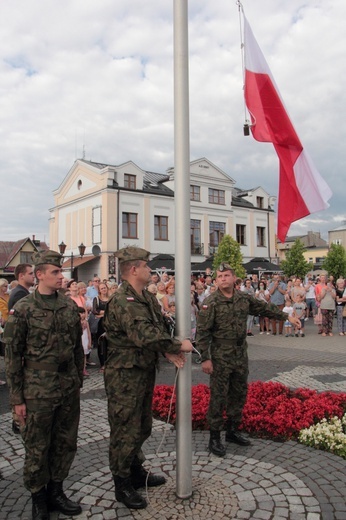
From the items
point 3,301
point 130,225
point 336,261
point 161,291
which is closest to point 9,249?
point 130,225

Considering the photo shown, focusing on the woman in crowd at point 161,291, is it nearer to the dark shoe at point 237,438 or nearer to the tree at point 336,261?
the dark shoe at point 237,438

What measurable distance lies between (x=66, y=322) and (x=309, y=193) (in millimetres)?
3613

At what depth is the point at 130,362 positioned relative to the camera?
3.68 meters

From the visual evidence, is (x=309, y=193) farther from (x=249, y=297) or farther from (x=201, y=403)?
(x=201, y=403)

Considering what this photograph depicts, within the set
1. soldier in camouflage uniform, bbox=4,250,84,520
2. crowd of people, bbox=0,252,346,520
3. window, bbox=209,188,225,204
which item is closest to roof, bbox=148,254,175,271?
window, bbox=209,188,225,204

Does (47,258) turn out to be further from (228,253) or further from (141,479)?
(228,253)

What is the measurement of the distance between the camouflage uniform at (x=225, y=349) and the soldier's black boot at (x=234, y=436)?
57 millimetres

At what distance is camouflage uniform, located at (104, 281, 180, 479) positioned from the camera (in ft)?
11.9

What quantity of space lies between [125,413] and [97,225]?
33.5m

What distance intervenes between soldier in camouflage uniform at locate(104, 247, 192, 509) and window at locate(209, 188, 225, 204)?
38315 mm

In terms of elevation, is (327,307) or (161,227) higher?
(161,227)

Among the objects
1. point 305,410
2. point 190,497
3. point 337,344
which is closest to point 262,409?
point 305,410

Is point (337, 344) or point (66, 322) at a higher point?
point (66, 322)

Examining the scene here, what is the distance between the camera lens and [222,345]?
500 centimetres
